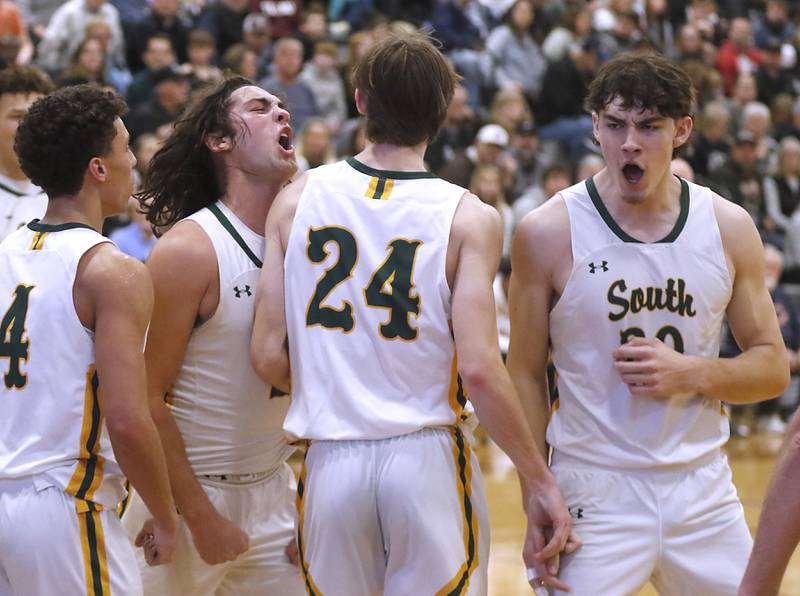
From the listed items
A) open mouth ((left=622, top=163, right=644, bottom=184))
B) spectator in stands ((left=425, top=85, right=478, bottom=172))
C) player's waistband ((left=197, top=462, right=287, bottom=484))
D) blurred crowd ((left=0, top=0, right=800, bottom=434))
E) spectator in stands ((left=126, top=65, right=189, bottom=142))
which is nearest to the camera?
open mouth ((left=622, top=163, right=644, bottom=184))

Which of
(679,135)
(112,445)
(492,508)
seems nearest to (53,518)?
(112,445)

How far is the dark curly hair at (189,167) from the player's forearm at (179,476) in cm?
81

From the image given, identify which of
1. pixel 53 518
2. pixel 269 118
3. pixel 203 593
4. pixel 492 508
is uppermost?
pixel 269 118

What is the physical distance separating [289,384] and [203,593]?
2.77 feet

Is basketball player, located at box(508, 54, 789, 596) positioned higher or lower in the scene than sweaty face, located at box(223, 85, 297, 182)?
lower

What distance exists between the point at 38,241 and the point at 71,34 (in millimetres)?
9719

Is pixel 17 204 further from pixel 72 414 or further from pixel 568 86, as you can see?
pixel 568 86

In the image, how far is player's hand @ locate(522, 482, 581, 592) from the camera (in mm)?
3846

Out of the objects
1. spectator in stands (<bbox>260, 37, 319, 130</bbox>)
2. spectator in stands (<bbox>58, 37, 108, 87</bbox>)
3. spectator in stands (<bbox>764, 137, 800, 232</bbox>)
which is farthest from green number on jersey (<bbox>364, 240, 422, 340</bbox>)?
spectator in stands (<bbox>764, 137, 800, 232</bbox>)

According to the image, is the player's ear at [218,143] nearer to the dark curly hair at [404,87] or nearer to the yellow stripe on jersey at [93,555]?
the dark curly hair at [404,87]

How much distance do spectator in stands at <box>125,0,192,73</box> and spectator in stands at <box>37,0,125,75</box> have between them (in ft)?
1.10

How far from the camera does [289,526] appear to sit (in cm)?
442

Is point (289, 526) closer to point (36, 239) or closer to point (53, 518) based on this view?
point (53, 518)

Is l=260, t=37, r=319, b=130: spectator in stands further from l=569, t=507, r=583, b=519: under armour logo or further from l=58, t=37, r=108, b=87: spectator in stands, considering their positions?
l=569, t=507, r=583, b=519: under armour logo
